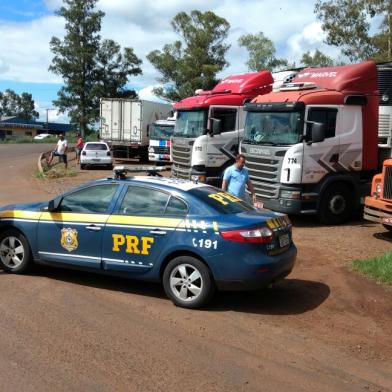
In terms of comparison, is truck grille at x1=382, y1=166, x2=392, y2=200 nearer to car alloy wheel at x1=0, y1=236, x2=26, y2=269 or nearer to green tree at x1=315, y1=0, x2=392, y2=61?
car alloy wheel at x1=0, y1=236, x2=26, y2=269

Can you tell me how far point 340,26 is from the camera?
3069cm

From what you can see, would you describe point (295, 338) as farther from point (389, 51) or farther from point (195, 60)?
point (195, 60)

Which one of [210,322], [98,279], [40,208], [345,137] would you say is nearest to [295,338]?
[210,322]

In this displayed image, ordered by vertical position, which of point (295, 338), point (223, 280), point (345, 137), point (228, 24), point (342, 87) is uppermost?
point (228, 24)

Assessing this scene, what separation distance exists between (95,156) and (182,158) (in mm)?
11165

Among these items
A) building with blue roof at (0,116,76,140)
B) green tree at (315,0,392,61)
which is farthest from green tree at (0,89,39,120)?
green tree at (315,0,392,61)

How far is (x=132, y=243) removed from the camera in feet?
20.9

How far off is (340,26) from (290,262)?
2733 centimetres

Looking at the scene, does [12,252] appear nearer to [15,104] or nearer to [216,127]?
[216,127]

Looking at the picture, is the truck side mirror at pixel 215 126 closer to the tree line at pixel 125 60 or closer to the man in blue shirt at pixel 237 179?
the man in blue shirt at pixel 237 179

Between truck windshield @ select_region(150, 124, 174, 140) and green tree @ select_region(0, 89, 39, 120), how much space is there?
130868mm

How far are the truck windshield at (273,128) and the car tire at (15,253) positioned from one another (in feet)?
20.8

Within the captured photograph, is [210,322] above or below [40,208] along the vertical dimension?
below

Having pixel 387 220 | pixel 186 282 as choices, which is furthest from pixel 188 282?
pixel 387 220
